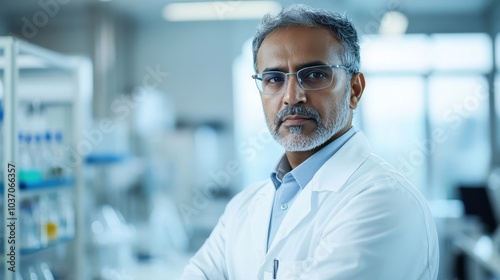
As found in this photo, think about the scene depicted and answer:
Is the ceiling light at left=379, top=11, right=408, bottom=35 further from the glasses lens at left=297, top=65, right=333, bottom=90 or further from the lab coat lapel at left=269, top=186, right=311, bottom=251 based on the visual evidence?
the lab coat lapel at left=269, top=186, right=311, bottom=251

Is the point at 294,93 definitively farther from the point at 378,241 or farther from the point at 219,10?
the point at 219,10

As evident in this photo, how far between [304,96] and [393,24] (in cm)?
482

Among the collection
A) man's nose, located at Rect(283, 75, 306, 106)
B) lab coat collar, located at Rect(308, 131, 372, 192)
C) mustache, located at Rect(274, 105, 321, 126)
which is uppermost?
man's nose, located at Rect(283, 75, 306, 106)

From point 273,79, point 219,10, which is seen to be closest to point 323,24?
point 273,79

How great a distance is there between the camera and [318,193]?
1.34m

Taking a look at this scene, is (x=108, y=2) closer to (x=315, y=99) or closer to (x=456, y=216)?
(x=456, y=216)

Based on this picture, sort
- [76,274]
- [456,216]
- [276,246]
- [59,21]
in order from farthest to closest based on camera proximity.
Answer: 1. [59,21]
2. [456,216]
3. [76,274]
4. [276,246]

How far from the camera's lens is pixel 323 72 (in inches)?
53.9

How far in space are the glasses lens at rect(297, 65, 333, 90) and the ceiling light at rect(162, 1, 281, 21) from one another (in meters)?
4.51

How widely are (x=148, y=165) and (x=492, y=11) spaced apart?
421 cm

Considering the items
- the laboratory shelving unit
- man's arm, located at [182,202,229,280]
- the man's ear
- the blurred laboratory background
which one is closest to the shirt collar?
the man's ear

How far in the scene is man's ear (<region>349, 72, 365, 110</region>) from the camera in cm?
148

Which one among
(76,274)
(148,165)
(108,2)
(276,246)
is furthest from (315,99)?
(108,2)

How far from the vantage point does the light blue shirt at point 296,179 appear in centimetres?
143
